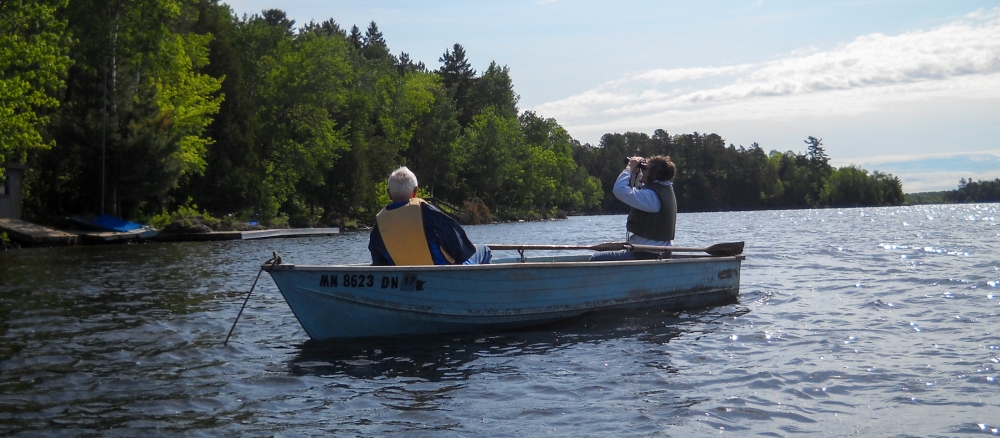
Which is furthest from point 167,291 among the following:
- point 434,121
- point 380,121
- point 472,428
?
point 434,121

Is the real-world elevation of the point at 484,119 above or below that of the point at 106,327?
above

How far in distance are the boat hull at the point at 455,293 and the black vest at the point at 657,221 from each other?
443 millimetres

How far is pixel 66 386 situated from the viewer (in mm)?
6852

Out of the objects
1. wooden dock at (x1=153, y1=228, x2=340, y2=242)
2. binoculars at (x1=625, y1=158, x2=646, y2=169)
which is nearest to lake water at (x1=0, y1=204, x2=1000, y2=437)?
binoculars at (x1=625, y1=158, x2=646, y2=169)

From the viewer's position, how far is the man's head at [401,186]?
28.3 feet

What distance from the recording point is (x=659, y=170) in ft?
36.1

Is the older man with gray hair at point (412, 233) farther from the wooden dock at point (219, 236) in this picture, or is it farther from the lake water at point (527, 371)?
the wooden dock at point (219, 236)

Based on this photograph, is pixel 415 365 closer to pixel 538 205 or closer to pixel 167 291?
pixel 167 291

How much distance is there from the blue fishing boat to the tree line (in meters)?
16.7

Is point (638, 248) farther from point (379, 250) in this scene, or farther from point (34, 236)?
point (34, 236)

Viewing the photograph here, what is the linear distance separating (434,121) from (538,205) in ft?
74.9

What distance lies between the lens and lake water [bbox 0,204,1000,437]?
5.89 meters

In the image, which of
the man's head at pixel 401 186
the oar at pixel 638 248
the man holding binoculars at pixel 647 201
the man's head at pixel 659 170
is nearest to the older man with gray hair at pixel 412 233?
the man's head at pixel 401 186

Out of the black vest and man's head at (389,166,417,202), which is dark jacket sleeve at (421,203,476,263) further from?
the black vest
